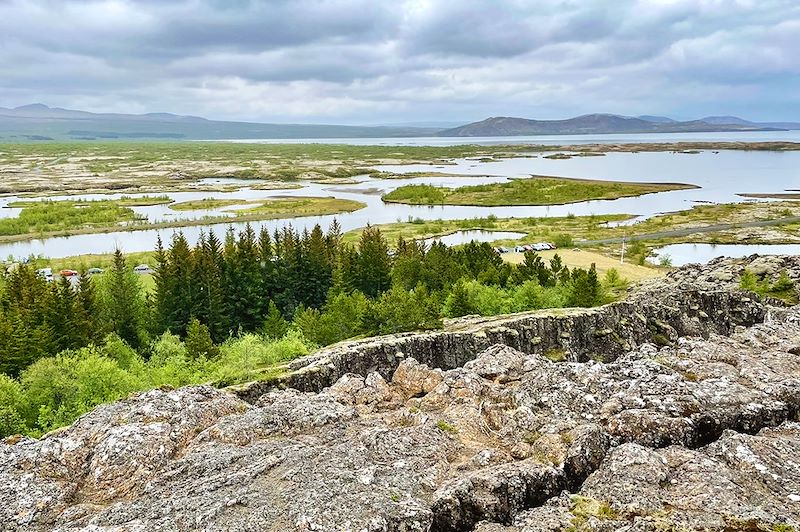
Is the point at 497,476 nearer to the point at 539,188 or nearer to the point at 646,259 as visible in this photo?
the point at 646,259

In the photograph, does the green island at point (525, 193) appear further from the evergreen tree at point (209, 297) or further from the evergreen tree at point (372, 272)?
the evergreen tree at point (209, 297)

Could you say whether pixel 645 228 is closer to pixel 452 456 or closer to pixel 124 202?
pixel 452 456

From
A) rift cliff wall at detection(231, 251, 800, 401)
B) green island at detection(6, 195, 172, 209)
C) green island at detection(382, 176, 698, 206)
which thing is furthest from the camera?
green island at detection(382, 176, 698, 206)

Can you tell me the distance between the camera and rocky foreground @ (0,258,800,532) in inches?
601

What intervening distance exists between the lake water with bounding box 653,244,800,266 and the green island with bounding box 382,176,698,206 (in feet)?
197

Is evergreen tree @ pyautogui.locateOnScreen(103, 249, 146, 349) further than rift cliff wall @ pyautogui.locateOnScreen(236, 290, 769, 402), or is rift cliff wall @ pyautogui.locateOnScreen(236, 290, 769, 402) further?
evergreen tree @ pyautogui.locateOnScreen(103, 249, 146, 349)

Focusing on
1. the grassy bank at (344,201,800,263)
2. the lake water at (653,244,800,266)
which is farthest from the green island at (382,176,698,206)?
the lake water at (653,244,800,266)

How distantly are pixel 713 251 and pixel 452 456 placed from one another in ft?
317

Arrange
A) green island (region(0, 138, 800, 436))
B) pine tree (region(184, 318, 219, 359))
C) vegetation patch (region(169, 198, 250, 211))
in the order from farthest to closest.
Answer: vegetation patch (region(169, 198, 250, 211)) → pine tree (region(184, 318, 219, 359)) → green island (region(0, 138, 800, 436))

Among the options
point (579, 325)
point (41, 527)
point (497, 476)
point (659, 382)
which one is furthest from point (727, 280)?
point (41, 527)

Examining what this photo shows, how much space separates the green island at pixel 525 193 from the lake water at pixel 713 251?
60080 mm

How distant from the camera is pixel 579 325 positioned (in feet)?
143

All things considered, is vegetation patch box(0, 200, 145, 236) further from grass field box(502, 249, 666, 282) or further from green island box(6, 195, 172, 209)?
grass field box(502, 249, 666, 282)

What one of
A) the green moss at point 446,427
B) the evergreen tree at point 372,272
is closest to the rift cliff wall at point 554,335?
the green moss at point 446,427
